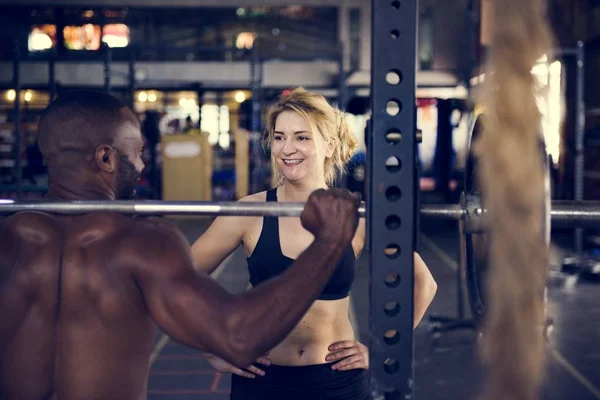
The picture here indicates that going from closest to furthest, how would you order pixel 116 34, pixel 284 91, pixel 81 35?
pixel 284 91 < pixel 81 35 < pixel 116 34

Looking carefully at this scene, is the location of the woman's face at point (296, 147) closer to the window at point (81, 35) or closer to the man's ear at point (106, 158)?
the man's ear at point (106, 158)

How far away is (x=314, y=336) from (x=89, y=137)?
0.93m

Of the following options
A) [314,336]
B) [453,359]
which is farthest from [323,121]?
[453,359]

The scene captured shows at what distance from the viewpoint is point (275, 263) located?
2037mm

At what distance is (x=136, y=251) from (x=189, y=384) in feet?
8.91

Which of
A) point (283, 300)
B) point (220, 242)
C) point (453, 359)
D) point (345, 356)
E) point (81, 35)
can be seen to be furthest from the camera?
point (81, 35)

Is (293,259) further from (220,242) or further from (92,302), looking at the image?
(92,302)

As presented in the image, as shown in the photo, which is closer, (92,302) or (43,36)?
(92,302)

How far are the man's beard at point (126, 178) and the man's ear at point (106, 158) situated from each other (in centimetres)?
2

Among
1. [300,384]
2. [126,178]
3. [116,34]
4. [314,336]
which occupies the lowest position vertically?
[300,384]

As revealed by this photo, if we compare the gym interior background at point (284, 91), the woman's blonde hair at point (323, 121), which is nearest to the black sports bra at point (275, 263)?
the woman's blonde hair at point (323, 121)

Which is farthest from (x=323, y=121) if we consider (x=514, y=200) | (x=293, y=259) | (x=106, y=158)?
(x=514, y=200)

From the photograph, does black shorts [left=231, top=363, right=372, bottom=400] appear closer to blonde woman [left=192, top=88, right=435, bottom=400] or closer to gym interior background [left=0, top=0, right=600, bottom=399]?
blonde woman [left=192, top=88, right=435, bottom=400]

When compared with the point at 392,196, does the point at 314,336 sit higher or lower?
lower
